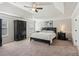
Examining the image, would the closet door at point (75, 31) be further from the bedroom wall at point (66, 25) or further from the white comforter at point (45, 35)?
the white comforter at point (45, 35)

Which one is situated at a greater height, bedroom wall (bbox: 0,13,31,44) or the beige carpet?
bedroom wall (bbox: 0,13,31,44)

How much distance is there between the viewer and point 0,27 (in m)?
2.29

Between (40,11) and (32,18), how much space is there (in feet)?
0.89

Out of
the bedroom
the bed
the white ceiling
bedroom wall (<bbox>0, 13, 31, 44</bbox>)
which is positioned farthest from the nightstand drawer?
bedroom wall (<bbox>0, 13, 31, 44</bbox>)

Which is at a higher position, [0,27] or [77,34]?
[0,27]

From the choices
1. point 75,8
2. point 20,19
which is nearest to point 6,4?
point 20,19

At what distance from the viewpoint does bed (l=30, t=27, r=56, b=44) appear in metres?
2.43

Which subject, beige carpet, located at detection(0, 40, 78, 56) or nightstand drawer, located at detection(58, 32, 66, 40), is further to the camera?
nightstand drawer, located at detection(58, 32, 66, 40)

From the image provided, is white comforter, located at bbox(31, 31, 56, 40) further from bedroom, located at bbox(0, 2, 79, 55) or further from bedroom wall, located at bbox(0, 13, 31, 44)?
bedroom wall, located at bbox(0, 13, 31, 44)

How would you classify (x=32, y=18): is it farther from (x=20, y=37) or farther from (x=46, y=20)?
(x=20, y=37)

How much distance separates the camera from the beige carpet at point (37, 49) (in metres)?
2.20

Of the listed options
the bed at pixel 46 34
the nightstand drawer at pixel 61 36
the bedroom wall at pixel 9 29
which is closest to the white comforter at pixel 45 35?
the bed at pixel 46 34

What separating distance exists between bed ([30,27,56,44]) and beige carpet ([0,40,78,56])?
0.12 meters

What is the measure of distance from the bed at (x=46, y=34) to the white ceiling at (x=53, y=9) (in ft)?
1.09
